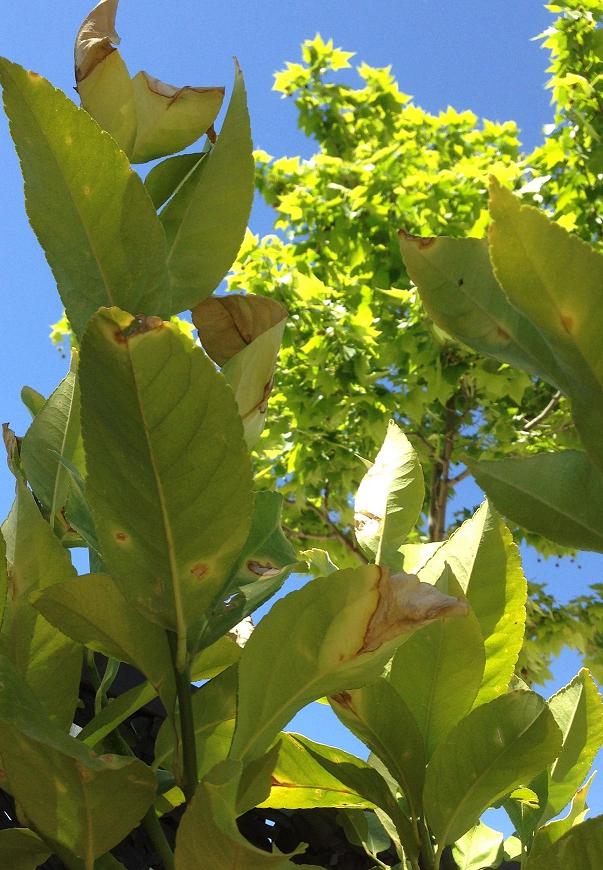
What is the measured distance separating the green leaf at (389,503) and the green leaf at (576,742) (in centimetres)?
12

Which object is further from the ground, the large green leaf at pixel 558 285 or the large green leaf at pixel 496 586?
the large green leaf at pixel 558 285

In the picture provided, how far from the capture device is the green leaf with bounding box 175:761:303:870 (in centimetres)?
25

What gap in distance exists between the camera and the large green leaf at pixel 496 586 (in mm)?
405

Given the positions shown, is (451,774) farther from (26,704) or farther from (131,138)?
(131,138)

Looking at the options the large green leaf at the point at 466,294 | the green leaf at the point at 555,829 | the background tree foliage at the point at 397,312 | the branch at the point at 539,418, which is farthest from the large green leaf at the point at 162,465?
the branch at the point at 539,418

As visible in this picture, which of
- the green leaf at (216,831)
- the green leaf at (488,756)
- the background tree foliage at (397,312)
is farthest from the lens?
the background tree foliage at (397,312)

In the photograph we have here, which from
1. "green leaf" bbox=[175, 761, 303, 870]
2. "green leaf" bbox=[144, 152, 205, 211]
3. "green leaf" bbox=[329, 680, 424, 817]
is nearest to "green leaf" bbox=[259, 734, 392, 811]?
"green leaf" bbox=[329, 680, 424, 817]

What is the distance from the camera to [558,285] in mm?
263

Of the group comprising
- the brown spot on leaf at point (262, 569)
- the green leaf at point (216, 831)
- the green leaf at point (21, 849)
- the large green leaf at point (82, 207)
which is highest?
the large green leaf at point (82, 207)

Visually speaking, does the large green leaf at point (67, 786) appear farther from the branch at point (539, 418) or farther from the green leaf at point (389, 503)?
the branch at point (539, 418)

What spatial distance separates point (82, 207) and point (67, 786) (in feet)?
0.72

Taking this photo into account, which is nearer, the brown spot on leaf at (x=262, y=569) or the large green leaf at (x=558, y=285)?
the large green leaf at (x=558, y=285)

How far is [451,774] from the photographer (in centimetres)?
36

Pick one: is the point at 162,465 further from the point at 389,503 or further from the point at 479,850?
the point at 479,850
